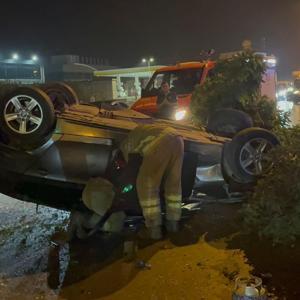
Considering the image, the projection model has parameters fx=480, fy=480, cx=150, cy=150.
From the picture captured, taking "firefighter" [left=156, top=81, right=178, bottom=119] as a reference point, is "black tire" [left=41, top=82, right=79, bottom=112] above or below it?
above

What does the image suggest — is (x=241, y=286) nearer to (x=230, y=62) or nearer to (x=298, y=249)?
(x=298, y=249)

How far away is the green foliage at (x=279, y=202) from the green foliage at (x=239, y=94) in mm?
1922

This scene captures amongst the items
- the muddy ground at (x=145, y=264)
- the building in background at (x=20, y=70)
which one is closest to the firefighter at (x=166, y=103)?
the muddy ground at (x=145, y=264)

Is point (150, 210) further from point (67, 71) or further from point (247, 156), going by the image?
point (67, 71)

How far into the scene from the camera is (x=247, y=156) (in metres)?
6.00

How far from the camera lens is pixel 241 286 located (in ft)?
9.62

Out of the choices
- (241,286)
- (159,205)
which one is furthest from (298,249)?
(241,286)

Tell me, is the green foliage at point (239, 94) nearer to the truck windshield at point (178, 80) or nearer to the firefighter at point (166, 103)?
the firefighter at point (166, 103)

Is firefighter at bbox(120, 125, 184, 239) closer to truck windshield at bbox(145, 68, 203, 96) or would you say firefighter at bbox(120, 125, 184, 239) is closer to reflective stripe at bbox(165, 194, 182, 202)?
reflective stripe at bbox(165, 194, 182, 202)

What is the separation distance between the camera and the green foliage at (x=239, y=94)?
7324 millimetres

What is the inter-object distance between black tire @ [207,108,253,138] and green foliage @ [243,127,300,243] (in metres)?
1.28

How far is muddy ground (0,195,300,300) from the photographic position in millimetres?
4008

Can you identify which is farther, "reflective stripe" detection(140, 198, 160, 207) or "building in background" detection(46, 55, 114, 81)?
"building in background" detection(46, 55, 114, 81)

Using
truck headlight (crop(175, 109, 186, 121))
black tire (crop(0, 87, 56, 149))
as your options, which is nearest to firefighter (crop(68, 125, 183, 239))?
black tire (crop(0, 87, 56, 149))
